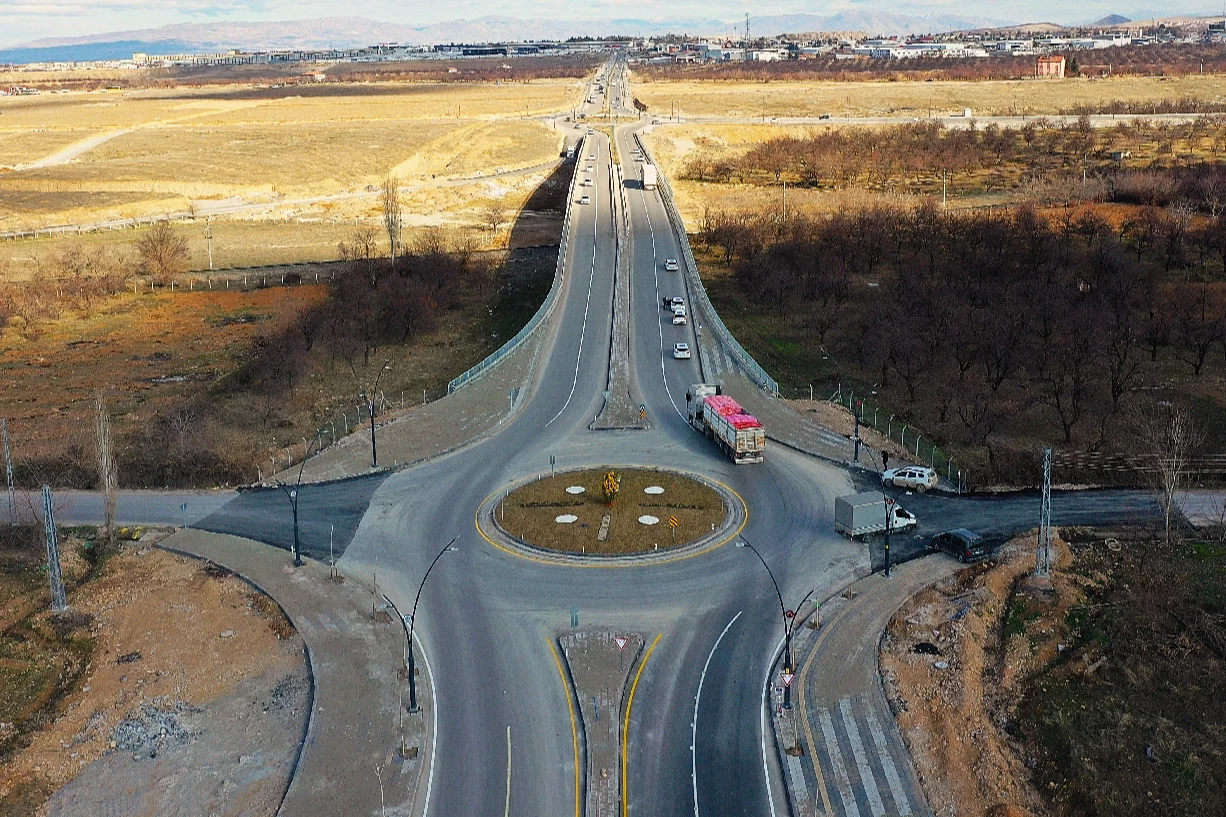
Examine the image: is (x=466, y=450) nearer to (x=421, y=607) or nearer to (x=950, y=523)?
(x=421, y=607)

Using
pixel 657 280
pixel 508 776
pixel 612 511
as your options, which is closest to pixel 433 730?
pixel 508 776

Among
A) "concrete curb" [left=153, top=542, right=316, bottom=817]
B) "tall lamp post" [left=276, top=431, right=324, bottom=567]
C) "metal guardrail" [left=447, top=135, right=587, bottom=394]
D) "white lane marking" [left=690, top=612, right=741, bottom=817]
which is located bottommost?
"white lane marking" [left=690, top=612, right=741, bottom=817]

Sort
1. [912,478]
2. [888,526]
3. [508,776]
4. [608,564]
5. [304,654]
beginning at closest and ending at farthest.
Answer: [508,776] < [304,654] < [888,526] < [608,564] < [912,478]

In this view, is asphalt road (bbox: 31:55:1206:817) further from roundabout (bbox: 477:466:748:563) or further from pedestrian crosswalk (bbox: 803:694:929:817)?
pedestrian crosswalk (bbox: 803:694:929:817)

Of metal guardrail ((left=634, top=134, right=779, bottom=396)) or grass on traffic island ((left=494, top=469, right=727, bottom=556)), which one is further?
metal guardrail ((left=634, top=134, right=779, bottom=396))

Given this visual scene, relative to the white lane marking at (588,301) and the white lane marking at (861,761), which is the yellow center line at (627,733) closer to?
the white lane marking at (861,761)

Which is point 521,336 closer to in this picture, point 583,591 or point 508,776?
point 583,591

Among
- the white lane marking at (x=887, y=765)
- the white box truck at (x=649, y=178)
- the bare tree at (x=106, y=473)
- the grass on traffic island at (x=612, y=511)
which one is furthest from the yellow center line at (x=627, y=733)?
the white box truck at (x=649, y=178)

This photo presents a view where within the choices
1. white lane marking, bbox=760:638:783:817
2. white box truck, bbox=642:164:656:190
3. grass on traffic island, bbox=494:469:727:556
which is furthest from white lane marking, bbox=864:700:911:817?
white box truck, bbox=642:164:656:190
